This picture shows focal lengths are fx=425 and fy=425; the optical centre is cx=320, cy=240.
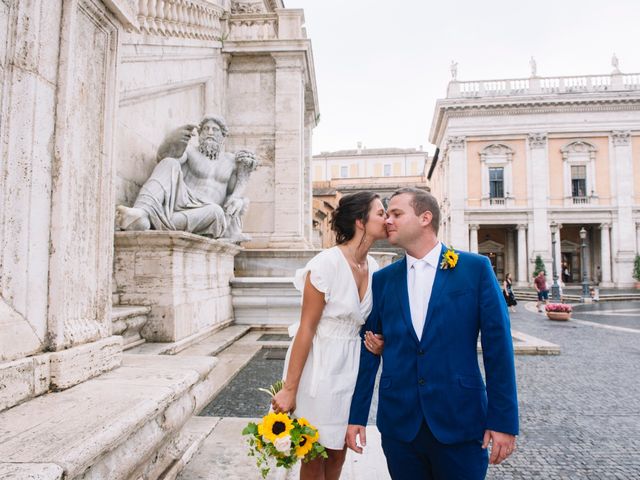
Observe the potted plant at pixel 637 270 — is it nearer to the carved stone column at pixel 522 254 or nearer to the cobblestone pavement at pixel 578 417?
the carved stone column at pixel 522 254

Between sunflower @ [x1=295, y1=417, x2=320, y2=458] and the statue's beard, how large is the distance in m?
5.46

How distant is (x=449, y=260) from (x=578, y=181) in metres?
38.3

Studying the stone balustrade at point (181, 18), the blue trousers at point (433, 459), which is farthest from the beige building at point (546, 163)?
the blue trousers at point (433, 459)

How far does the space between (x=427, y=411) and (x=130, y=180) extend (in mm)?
5426

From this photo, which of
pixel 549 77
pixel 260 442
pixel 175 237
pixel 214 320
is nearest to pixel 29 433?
pixel 260 442

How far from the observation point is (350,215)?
2.04 m

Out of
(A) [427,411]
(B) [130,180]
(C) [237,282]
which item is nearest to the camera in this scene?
(A) [427,411]

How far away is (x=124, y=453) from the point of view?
1.57 m

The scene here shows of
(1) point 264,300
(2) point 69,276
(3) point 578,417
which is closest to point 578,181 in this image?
(1) point 264,300

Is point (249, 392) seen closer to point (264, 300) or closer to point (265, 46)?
point (264, 300)

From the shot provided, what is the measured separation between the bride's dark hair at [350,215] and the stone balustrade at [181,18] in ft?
19.1

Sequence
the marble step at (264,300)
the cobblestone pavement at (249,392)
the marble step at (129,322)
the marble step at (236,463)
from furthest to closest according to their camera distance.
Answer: the marble step at (264,300) < the marble step at (129,322) < the cobblestone pavement at (249,392) < the marble step at (236,463)

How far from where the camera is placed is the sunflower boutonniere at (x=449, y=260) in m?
1.77

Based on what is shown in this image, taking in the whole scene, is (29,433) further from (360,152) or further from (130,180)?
(360,152)
